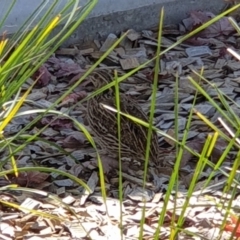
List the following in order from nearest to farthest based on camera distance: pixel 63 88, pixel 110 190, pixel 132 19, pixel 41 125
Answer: pixel 110 190
pixel 41 125
pixel 63 88
pixel 132 19

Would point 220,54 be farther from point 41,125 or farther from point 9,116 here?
point 9,116

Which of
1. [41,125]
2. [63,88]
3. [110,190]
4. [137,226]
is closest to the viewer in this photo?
[137,226]

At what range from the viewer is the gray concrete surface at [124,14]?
5227mm

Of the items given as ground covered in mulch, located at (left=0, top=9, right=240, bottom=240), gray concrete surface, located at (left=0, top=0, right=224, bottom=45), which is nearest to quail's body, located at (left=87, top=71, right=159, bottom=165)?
ground covered in mulch, located at (left=0, top=9, right=240, bottom=240)

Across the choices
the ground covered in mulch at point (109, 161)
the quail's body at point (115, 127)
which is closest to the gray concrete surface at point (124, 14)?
the ground covered in mulch at point (109, 161)

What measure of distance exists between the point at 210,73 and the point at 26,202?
1771 millimetres

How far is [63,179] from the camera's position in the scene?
148 inches

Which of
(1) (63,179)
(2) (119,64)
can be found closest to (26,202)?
(1) (63,179)

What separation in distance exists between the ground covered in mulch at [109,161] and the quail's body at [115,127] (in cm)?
10

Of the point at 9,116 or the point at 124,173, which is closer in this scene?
the point at 9,116

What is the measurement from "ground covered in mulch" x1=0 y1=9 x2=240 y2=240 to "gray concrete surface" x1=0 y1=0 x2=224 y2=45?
0.06 metres

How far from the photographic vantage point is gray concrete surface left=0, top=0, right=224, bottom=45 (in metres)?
5.23

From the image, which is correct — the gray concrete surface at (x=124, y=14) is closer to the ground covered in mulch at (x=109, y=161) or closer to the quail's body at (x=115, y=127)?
the ground covered in mulch at (x=109, y=161)

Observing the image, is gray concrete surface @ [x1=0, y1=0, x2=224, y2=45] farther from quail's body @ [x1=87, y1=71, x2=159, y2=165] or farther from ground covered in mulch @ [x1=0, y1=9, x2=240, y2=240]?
quail's body @ [x1=87, y1=71, x2=159, y2=165]
